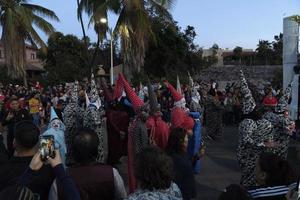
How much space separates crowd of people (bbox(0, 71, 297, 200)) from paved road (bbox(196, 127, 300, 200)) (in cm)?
52

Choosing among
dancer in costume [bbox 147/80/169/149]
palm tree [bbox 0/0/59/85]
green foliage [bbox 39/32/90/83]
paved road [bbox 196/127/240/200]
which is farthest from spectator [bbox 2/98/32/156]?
green foliage [bbox 39/32/90/83]

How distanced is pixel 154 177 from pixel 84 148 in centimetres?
64

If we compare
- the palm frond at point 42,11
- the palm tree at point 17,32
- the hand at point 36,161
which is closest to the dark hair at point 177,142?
the hand at point 36,161

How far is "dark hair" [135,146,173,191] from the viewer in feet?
10.5

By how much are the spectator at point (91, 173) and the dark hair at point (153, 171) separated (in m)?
0.35

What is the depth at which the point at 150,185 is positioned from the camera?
3203 millimetres

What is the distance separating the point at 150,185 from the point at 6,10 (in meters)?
27.8

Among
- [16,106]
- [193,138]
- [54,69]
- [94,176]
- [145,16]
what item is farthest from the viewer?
[54,69]

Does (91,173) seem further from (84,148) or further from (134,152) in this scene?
(134,152)

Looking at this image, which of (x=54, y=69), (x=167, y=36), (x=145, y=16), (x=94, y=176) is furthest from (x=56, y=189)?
(x=167, y=36)

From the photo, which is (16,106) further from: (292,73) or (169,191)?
(169,191)

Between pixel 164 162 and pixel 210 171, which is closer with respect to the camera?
pixel 164 162

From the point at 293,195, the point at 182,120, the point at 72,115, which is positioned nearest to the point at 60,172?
the point at 293,195

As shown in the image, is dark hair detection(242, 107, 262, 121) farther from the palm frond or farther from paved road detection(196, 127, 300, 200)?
the palm frond
